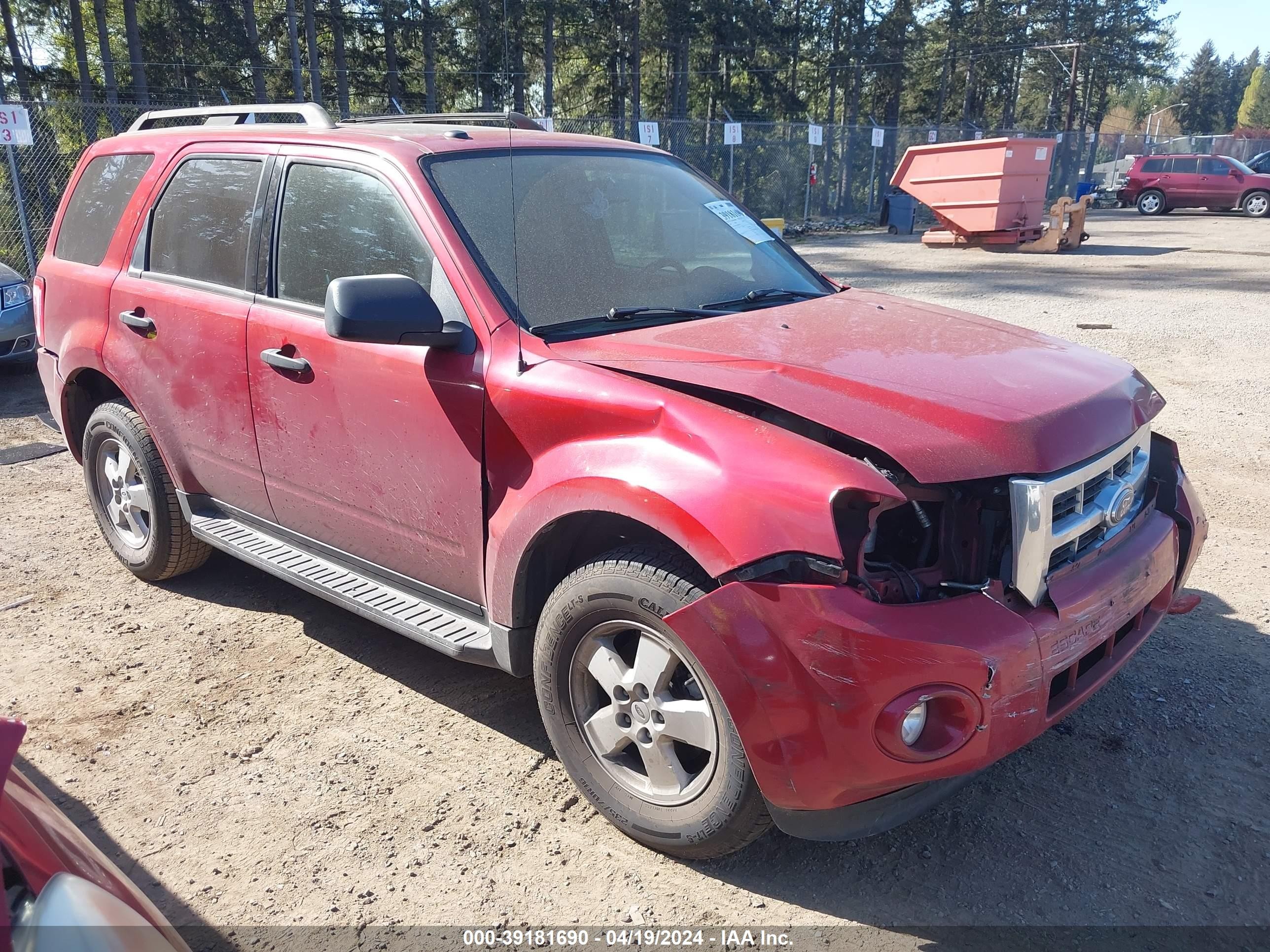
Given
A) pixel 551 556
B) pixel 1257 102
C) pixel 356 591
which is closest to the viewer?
pixel 551 556

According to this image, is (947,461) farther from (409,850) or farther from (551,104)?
(551,104)

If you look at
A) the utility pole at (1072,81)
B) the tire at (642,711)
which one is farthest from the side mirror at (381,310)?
the utility pole at (1072,81)

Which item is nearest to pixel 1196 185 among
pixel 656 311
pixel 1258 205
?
pixel 1258 205

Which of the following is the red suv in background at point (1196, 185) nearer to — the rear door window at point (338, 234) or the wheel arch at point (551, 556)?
the rear door window at point (338, 234)

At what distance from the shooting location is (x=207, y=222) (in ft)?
13.2

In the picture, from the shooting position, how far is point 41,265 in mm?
4883

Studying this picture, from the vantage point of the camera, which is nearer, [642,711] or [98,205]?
[642,711]

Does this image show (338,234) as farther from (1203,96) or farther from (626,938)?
(1203,96)

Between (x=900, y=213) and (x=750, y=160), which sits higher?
(x=750, y=160)

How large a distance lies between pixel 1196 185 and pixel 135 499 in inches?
1218

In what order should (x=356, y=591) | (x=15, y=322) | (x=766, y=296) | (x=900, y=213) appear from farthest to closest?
(x=900, y=213)
(x=15, y=322)
(x=766, y=296)
(x=356, y=591)

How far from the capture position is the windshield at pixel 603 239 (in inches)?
126

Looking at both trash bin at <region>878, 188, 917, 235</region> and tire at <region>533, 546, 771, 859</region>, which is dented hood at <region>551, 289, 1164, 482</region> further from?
trash bin at <region>878, 188, 917, 235</region>

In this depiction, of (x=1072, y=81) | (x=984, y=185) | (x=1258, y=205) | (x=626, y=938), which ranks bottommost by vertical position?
(x=626, y=938)
